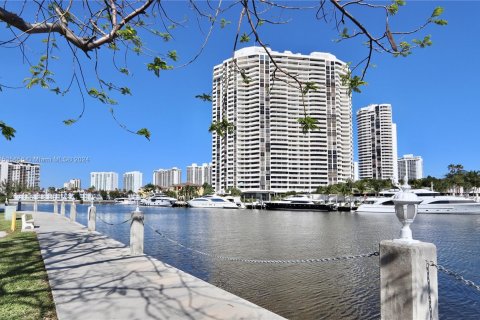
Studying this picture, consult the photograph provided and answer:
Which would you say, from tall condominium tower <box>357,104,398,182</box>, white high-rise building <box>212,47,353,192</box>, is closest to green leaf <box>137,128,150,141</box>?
white high-rise building <box>212,47,353,192</box>

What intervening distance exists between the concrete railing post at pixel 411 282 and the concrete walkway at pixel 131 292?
209cm

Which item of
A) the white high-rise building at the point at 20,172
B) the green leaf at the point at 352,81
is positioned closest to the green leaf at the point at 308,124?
the green leaf at the point at 352,81

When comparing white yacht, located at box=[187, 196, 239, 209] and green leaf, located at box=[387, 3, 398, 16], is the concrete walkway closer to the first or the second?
green leaf, located at box=[387, 3, 398, 16]

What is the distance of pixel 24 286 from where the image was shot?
6797mm

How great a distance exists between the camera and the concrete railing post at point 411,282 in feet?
11.6

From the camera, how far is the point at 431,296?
3615mm

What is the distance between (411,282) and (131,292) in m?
4.69

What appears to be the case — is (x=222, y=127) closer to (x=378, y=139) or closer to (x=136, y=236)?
(x=136, y=236)

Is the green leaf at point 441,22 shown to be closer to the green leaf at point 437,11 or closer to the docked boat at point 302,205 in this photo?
the green leaf at point 437,11

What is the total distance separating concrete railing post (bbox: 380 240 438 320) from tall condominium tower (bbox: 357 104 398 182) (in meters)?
166

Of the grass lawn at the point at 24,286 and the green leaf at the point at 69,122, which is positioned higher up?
the green leaf at the point at 69,122

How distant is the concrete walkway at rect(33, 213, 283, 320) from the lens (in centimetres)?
532

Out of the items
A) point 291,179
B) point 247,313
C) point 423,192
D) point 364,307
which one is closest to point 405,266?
point 247,313

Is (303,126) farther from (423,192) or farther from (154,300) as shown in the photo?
(423,192)
